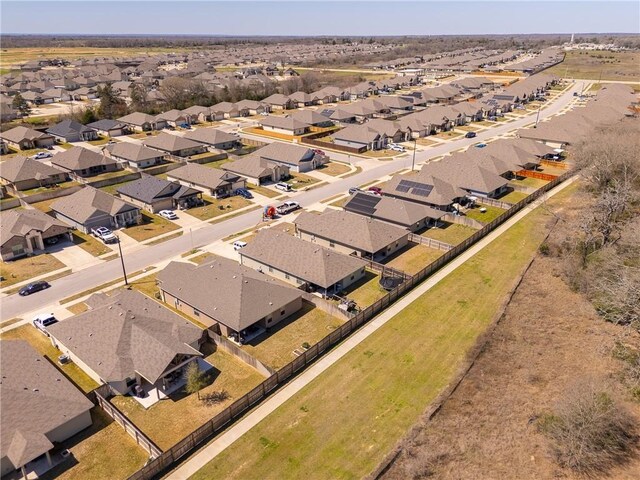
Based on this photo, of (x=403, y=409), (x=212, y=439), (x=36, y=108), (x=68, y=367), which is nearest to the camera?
(x=212, y=439)

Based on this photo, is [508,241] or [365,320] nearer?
[365,320]

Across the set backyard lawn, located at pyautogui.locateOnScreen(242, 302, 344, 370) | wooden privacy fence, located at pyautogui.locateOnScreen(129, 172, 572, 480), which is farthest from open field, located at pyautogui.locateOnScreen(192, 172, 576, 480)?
backyard lawn, located at pyautogui.locateOnScreen(242, 302, 344, 370)

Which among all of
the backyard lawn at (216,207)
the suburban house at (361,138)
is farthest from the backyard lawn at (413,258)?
the suburban house at (361,138)

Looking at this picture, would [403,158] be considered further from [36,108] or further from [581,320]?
[36,108]

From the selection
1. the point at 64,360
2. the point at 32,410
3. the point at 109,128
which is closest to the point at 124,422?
the point at 32,410

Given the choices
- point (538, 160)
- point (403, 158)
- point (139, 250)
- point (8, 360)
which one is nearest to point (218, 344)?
point (8, 360)

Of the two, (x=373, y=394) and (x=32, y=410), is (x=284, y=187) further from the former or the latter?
(x=32, y=410)

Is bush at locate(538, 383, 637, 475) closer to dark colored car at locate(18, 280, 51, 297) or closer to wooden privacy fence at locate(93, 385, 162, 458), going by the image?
wooden privacy fence at locate(93, 385, 162, 458)
